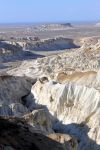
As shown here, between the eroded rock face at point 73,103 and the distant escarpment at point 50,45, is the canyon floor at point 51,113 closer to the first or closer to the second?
the eroded rock face at point 73,103

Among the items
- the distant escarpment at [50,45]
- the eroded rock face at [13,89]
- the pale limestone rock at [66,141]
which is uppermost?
the pale limestone rock at [66,141]

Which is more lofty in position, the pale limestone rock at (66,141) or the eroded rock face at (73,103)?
the pale limestone rock at (66,141)

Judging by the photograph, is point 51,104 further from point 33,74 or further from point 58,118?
point 33,74

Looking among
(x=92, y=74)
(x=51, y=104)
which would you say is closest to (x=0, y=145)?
(x=51, y=104)

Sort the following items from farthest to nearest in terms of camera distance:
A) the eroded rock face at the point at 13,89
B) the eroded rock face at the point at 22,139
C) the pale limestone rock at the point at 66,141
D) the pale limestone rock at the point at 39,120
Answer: the eroded rock face at the point at 13,89 < the pale limestone rock at the point at 39,120 < the pale limestone rock at the point at 66,141 < the eroded rock face at the point at 22,139

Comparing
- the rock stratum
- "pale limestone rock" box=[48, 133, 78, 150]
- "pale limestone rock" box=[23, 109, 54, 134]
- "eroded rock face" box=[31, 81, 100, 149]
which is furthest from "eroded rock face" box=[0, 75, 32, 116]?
"pale limestone rock" box=[48, 133, 78, 150]

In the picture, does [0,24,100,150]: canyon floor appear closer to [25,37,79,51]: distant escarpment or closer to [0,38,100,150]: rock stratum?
[0,38,100,150]: rock stratum

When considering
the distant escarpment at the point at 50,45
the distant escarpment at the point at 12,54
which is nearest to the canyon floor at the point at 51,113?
the distant escarpment at the point at 12,54

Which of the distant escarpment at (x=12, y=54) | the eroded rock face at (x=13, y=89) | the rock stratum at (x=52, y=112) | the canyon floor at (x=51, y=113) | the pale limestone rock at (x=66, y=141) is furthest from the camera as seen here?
the distant escarpment at (x=12, y=54)

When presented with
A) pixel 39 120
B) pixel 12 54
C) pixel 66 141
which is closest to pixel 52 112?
pixel 39 120
